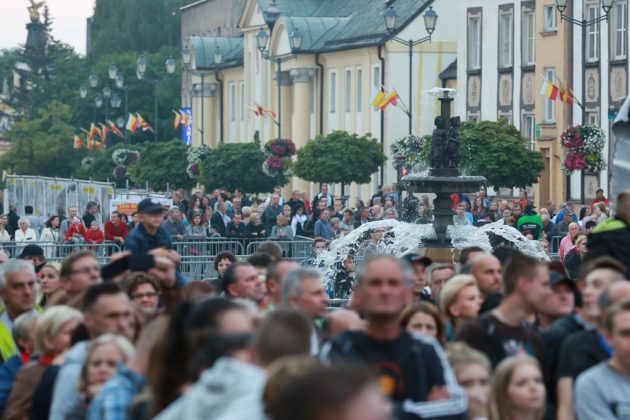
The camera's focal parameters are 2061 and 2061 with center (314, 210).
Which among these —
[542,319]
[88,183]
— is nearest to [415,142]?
[88,183]

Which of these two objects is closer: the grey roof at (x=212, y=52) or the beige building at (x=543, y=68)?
the beige building at (x=543, y=68)

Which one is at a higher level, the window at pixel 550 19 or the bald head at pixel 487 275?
the window at pixel 550 19

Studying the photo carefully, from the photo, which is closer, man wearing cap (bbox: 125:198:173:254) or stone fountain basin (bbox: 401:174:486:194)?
man wearing cap (bbox: 125:198:173:254)

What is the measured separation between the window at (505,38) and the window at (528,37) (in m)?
1.26

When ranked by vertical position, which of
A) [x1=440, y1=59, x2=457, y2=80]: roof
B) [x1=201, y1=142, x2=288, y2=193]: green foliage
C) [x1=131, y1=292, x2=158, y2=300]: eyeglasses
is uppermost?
[x1=440, y1=59, x2=457, y2=80]: roof

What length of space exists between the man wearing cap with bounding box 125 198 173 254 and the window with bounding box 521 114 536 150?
47586mm

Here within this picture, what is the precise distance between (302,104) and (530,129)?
68.2 feet

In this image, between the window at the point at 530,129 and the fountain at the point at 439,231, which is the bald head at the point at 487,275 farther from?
the window at the point at 530,129

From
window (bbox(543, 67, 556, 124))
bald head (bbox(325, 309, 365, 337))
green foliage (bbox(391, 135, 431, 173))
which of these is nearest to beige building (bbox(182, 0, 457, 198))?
window (bbox(543, 67, 556, 124))

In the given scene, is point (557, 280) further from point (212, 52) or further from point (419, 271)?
point (212, 52)

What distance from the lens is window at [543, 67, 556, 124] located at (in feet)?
199

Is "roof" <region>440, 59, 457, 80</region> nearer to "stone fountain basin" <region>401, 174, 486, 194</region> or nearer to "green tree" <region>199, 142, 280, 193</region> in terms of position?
"green tree" <region>199, 142, 280, 193</region>

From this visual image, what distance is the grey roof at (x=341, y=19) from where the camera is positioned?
72812 millimetres

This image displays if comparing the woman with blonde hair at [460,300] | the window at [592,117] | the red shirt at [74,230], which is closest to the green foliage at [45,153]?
the window at [592,117]
